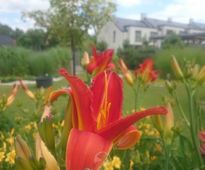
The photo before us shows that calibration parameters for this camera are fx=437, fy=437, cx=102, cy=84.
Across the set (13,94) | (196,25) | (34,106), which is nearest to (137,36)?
(196,25)

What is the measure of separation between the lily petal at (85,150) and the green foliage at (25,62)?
59.5 ft

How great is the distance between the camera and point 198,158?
62.9 inches

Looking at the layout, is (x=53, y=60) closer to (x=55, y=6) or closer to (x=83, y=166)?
(x=55, y=6)

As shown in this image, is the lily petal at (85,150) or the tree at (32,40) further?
the tree at (32,40)

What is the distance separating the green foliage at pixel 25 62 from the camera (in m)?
18.6

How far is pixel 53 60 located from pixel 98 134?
63.8 feet

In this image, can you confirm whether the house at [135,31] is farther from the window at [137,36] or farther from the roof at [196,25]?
the roof at [196,25]

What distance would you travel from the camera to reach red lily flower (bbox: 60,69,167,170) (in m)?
0.65

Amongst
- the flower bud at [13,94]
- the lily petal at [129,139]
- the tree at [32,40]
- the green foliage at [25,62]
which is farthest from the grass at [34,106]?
the tree at [32,40]

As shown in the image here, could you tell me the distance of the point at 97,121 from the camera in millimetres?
710

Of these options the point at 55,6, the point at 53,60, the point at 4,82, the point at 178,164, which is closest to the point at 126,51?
the point at 53,60

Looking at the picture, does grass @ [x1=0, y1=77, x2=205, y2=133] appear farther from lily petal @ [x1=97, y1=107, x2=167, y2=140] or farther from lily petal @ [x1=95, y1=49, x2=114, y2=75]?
lily petal @ [x1=97, y1=107, x2=167, y2=140]

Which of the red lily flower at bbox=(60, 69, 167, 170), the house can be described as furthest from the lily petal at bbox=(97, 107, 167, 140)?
the house

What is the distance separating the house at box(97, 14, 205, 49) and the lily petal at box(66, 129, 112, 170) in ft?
142
